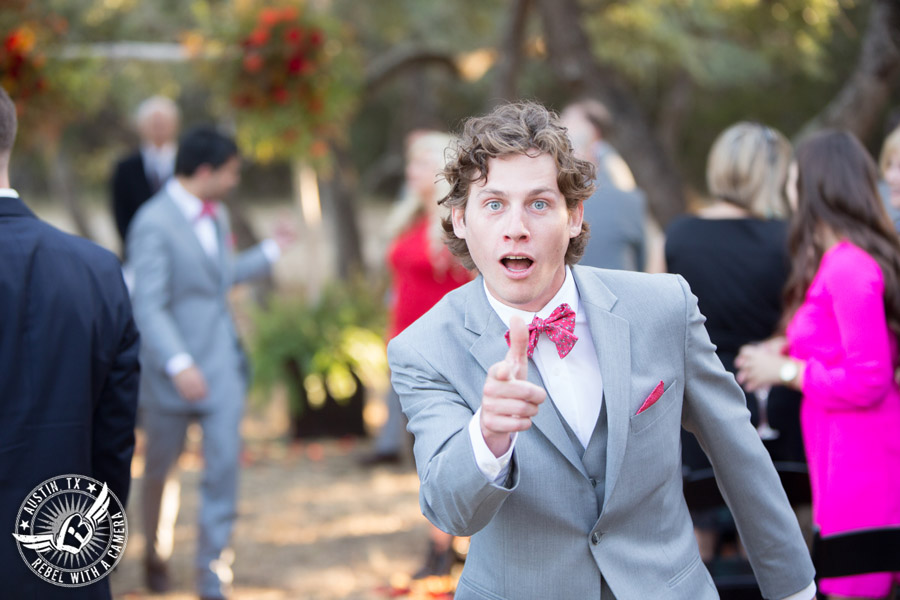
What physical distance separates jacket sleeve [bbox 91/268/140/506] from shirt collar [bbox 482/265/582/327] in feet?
4.18

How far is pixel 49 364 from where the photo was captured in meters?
2.50

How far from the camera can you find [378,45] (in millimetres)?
13617

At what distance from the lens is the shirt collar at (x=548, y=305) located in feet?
6.35

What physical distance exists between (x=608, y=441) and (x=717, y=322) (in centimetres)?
203

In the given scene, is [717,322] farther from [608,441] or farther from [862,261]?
[608,441]

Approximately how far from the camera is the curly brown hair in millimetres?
1868

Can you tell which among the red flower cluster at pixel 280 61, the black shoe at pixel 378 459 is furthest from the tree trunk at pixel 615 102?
the black shoe at pixel 378 459

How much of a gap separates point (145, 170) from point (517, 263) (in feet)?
18.5

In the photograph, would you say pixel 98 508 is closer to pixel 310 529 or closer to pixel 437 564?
pixel 437 564

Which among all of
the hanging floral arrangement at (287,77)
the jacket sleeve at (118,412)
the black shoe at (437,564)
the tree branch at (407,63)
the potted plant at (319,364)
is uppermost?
the tree branch at (407,63)

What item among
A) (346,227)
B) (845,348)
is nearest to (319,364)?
(346,227)

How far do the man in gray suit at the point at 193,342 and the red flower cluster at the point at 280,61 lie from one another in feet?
6.38

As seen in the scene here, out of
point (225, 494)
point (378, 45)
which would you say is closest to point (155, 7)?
point (378, 45)

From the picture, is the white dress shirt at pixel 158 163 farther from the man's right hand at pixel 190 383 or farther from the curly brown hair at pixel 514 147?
the curly brown hair at pixel 514 147
